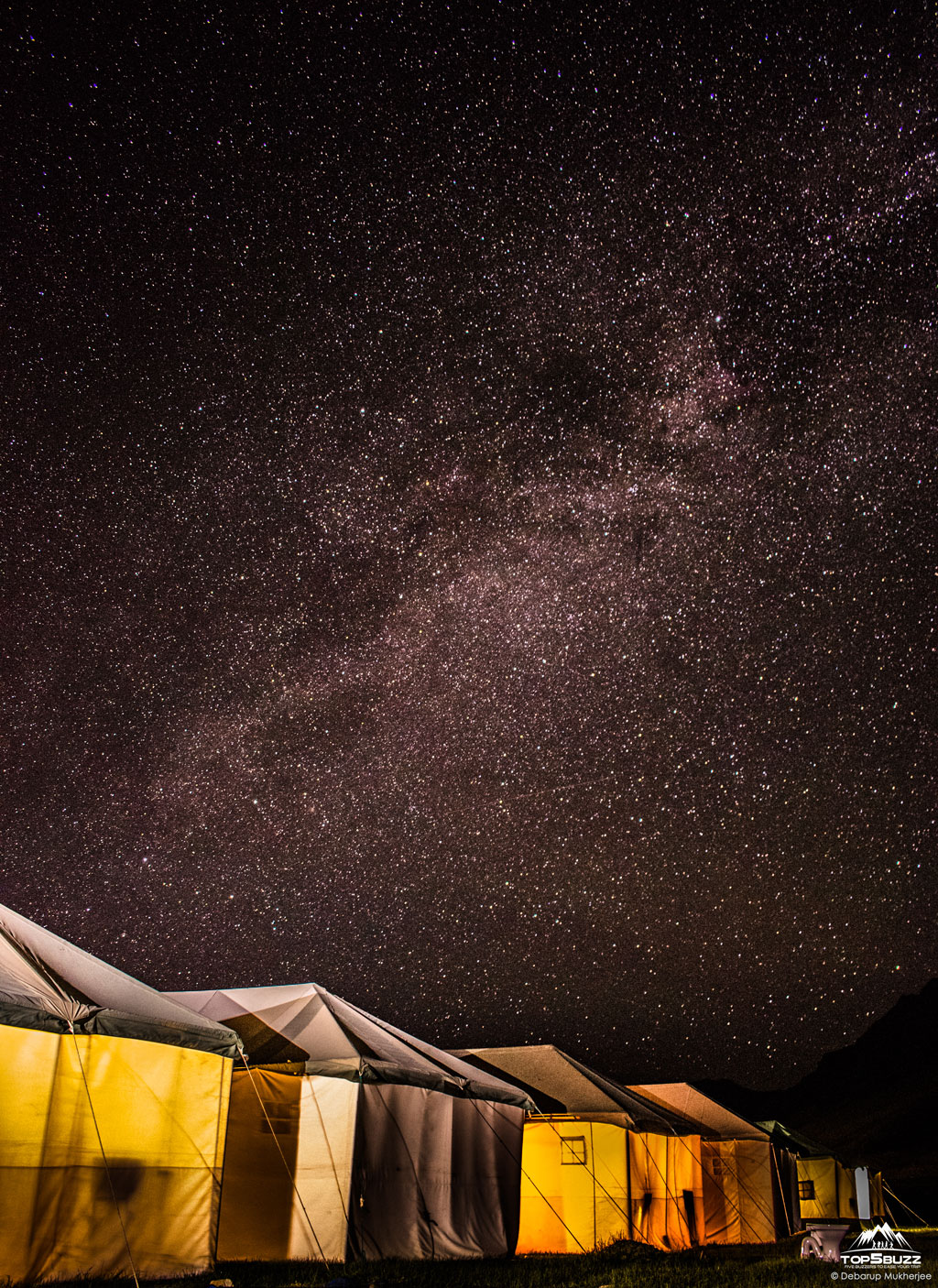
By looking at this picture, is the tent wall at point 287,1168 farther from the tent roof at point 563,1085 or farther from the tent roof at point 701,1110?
the tent roof at point 701,1110

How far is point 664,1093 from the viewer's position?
715 inches

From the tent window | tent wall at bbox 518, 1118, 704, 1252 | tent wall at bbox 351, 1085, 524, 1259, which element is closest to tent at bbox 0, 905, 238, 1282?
tent wall at bbox 351, 1085, 524, 1259

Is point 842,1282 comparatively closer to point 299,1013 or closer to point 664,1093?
point 299,1013

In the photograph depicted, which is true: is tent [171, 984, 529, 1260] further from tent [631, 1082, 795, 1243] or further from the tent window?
tent [631, 1082, 795, 1243]

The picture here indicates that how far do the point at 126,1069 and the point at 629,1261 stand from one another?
19.2 ft

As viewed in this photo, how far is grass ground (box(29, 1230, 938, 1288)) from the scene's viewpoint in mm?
6176

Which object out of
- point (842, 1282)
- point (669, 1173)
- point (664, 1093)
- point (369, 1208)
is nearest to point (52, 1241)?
point (369, 1208)

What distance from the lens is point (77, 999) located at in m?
6.00

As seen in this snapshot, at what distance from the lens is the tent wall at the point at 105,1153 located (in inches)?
211

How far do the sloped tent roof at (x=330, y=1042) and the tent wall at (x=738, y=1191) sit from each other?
742 cm

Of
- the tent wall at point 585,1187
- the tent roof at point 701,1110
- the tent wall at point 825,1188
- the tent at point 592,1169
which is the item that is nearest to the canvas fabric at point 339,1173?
the tent at point 592,1169

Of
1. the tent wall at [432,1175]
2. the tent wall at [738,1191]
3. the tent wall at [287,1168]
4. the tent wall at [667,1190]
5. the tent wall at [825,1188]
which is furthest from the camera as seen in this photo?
the tent wall at [825,1188]

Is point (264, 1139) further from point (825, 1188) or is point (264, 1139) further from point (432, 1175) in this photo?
point (825, 1188)

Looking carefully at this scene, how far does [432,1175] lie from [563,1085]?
16.4 feet
